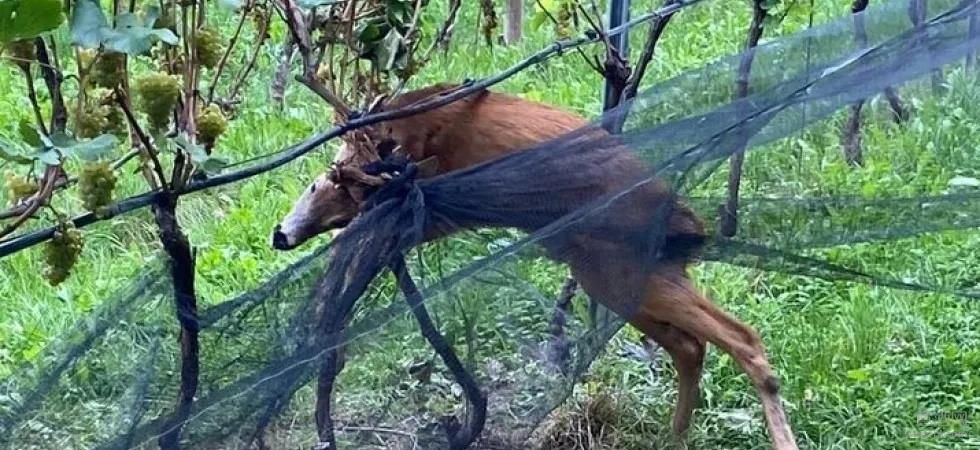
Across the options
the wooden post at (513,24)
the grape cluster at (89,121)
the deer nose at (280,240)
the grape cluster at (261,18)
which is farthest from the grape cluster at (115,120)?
the wooden post at (513,24)

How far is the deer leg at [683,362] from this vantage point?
3.84 metres

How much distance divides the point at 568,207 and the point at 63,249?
3.42 feet

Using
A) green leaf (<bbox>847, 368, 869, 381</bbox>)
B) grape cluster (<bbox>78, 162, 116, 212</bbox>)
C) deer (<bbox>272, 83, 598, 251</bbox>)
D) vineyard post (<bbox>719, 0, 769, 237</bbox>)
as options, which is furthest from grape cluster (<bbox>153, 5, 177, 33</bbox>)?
green leaf (<bbox>847, 368, 869, 381</bbox>)

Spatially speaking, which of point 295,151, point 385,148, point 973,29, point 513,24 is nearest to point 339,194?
point 385,148

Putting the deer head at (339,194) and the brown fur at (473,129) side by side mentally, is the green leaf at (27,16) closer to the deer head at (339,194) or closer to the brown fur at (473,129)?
the deer head at (339,194)

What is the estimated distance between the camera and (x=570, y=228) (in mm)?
3053

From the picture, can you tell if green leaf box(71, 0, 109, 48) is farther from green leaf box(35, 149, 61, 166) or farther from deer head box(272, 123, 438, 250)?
deer head box(272, 123, 438, 250)

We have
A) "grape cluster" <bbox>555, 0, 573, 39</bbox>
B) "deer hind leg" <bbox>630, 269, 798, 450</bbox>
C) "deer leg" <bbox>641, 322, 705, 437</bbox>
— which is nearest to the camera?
"deer hind leg" <bbox>630, 269, 798, 450</bbox>

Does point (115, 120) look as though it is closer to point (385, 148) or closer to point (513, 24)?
point (385, 148)

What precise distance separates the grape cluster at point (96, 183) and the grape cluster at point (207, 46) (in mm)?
330

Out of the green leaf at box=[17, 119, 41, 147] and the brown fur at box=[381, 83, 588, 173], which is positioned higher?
the brown fur at box=[381, 83, 588, 173]

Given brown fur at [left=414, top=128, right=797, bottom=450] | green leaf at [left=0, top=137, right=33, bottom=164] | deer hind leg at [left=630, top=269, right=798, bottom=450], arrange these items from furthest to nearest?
deer hind leg at [left=630, top=269, right=798, bottom=450]
brown fur at [left=414, top=128, right=797, bottom=450]
green leaf at [left=0, top=137, right=33, bottom=164]

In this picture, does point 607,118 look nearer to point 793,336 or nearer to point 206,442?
point 206,442

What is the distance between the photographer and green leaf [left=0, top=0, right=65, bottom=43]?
79.0 inches
